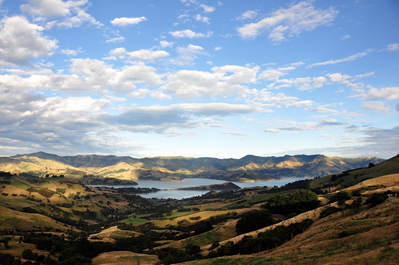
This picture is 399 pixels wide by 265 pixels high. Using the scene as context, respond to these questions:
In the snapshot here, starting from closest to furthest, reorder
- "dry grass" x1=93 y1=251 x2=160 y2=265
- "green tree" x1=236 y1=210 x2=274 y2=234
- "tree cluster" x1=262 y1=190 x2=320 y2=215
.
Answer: "dry grass" x1=93 y1=251 x2=160 y2=265 < "green tree" x1=236 y1=210 x2=274 y2=234 < "tree cluster" x1=262 y1=190 x2=320 y2=215

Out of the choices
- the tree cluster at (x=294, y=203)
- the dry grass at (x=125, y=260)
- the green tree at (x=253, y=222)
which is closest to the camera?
Result: the dry grass at (x=125, y=260)

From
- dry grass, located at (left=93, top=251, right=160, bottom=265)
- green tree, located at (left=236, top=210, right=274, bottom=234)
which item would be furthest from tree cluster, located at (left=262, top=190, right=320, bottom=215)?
dry grass, located at (left=93, top=251, right=160, bottom=265)

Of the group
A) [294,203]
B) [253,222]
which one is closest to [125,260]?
[253,222]

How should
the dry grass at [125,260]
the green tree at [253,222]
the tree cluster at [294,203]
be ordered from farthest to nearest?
the tree cluster at [294,203] → the green tree at [253,222] → the dry grass at [125,260]

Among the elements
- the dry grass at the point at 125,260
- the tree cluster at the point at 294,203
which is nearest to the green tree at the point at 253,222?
the tree cluster at the point at 294,203

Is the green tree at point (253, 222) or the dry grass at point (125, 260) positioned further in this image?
the green tree at point (253, 222)

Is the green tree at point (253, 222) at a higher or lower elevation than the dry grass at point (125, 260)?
higher

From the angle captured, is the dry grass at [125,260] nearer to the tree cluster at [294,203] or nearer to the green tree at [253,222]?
the green tree at [253,222]

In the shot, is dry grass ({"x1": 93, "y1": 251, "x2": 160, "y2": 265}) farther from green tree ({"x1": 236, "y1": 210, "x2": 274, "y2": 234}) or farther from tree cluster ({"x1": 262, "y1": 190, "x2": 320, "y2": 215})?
tree cluster ({"x1": 262, "y1": 190, "x2": 320, "y2": 215})

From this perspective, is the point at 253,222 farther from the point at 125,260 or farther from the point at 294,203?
the point at 125,260

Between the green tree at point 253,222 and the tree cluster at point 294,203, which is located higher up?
the tree cluster at point 294,203

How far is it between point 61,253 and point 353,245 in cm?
6915

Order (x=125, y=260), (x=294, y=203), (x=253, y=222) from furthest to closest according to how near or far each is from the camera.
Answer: (x=294, y=203) < (x=253, y=222) < (x=125, y=260)

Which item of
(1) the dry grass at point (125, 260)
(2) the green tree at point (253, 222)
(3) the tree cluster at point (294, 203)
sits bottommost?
(1) the dry grass at point (125, 260)
